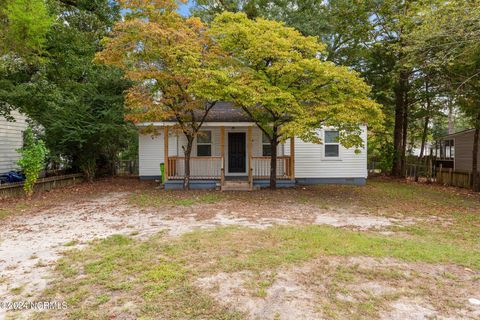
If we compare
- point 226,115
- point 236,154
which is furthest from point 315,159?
point 226,115

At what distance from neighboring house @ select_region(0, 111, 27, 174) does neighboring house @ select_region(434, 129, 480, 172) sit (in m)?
23.0

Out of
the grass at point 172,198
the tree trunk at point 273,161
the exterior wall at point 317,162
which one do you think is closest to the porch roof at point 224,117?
the exterior wall at point 317,162

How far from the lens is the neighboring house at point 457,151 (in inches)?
677

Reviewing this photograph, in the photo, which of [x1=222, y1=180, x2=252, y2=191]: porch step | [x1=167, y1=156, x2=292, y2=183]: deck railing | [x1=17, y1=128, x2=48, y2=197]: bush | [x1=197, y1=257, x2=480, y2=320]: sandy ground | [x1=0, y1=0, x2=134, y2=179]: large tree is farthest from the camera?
[x1=167, y1=156, x2=292, y2=183]: deck railing

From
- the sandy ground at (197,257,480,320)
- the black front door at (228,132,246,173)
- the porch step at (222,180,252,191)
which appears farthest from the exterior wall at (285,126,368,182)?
the sandy ground at (197,257,480,320)

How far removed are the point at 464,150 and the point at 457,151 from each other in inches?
29.3

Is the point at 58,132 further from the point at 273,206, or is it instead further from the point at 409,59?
the point at 409,59

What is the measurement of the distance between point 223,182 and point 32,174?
20.9 feet

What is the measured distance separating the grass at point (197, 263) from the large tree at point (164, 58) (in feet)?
18.0

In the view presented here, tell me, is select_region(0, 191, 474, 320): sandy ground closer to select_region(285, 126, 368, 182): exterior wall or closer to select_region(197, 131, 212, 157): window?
select_region(197, 131, 212, 157): window

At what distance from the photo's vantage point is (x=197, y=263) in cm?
414

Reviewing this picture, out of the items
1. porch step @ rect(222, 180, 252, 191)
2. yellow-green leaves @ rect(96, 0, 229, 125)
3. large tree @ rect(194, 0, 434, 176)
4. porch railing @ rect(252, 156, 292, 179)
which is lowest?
porch step @ rect(222, 180, 252, 191)

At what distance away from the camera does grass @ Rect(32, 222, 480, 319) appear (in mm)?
3049

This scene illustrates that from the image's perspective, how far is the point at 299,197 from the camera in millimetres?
10445
